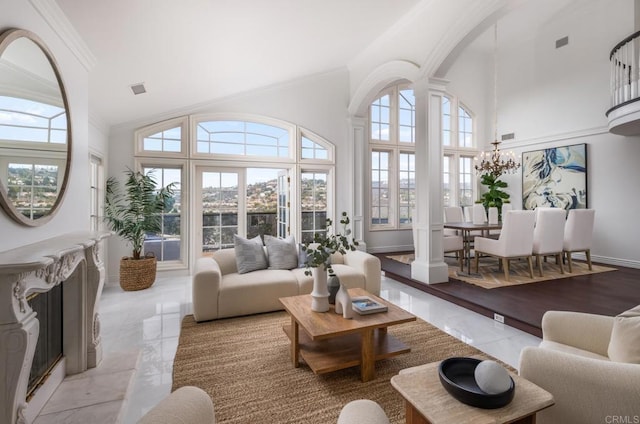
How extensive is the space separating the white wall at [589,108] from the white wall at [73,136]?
7750 millimetres

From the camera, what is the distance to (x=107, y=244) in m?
4.66

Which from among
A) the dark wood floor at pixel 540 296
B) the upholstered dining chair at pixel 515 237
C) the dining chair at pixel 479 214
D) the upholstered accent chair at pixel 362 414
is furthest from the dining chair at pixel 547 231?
the upholstered accent chair at pixel 362 414

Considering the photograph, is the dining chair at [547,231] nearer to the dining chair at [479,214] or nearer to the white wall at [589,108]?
the dining chair at [479,214]

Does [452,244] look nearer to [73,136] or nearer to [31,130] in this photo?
[73,136]

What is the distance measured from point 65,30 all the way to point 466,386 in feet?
10.5

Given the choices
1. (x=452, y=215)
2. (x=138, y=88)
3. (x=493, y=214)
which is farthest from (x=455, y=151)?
(x=138, y=88)

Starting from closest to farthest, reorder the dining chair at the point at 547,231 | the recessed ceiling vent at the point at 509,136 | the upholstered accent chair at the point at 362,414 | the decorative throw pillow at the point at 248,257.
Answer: the upholstered accent chair at the point at 362,414
the decorative throw pillow at the point at 248,257
the dining chair at the point at 547,231
the recessed ceiling vent at the point at 509,136

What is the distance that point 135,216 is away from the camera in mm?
4566

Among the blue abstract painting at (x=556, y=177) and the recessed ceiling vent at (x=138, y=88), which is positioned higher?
the recessed ceiling vent at (x=138, y=88)

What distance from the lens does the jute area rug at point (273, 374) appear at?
1824mm

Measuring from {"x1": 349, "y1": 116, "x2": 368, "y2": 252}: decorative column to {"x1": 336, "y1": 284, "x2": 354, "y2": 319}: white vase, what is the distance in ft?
12.6

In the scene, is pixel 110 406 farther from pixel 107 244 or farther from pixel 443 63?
pixel 443 63

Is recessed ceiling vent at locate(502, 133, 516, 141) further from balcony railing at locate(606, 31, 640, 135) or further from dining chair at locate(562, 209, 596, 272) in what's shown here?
dining chair at locate(562, 209, 596, 272)

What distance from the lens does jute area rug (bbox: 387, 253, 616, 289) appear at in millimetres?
4242
